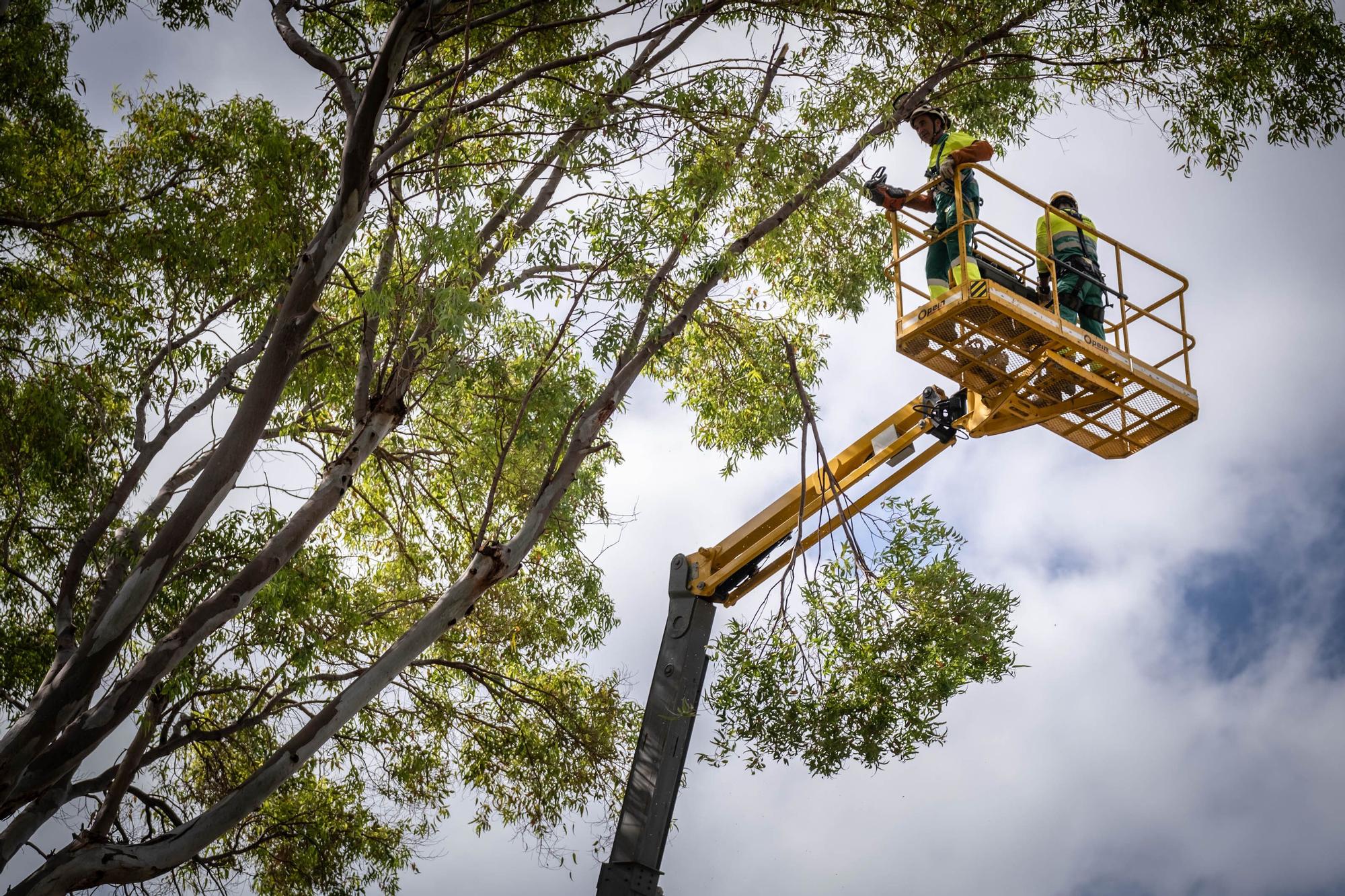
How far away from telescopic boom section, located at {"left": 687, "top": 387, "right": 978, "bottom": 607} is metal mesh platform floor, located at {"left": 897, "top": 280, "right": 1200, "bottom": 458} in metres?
0.47

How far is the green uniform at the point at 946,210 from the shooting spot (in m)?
7.14

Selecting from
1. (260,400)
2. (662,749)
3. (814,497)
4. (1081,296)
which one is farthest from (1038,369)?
(260,400)

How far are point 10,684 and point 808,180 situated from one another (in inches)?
252

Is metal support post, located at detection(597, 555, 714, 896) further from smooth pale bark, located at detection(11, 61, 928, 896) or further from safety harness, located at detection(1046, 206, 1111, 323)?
safety harness, located at detection(1046, 206, 1111, 323)

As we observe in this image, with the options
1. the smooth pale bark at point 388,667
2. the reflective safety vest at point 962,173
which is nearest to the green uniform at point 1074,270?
the reflective safety vest at point 962,173

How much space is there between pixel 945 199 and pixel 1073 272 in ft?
2.77

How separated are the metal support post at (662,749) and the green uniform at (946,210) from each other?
261cm

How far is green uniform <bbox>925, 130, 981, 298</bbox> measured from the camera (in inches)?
281

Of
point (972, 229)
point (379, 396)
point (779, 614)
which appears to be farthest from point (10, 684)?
point (972, 229)

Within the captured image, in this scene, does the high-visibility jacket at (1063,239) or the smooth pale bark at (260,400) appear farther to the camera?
the high-visibility jacket at (1063,239)

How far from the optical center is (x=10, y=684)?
862 centimetres

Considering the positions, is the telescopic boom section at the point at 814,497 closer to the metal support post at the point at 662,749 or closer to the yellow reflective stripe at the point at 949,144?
the metal support post at the point at 662,749

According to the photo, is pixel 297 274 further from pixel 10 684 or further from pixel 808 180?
pixel 10 684

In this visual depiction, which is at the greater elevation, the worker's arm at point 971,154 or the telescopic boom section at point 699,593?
the worker's arm at point 971,154
